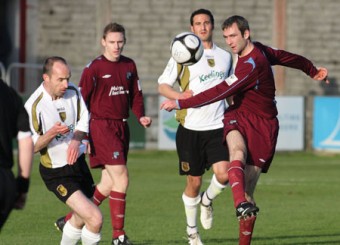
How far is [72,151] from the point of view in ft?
33.1

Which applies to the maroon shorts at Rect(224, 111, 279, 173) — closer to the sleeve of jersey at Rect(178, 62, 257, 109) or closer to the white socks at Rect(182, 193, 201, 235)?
the sleeve of jersey at Rect(178, 62, 257, 109)

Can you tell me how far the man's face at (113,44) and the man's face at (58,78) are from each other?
2319mm

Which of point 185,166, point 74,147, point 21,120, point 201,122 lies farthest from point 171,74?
point 21,120

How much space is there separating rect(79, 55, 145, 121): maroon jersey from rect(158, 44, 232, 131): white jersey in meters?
0.43

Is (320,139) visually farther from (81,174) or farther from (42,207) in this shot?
(81,174)

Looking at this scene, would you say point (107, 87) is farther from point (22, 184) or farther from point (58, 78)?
point (22, 184)

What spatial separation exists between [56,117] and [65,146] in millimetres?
308

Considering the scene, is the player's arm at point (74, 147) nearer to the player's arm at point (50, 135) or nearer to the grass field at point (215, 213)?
the player's arm at point (50, 135)

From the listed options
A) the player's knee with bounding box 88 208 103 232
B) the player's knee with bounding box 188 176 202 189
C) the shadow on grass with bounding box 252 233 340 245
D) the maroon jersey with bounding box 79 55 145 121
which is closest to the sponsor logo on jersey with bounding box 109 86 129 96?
the maroon jersey with bounding box 79 55 145 121

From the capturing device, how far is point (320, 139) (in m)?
28.5

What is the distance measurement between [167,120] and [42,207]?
458 inches

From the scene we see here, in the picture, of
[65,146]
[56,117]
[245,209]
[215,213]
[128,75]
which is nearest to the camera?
[245,209]

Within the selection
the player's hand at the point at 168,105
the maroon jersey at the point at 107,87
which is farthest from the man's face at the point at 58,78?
the maroon jersey at the point at 107,87

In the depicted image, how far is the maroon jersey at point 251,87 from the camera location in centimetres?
1079
